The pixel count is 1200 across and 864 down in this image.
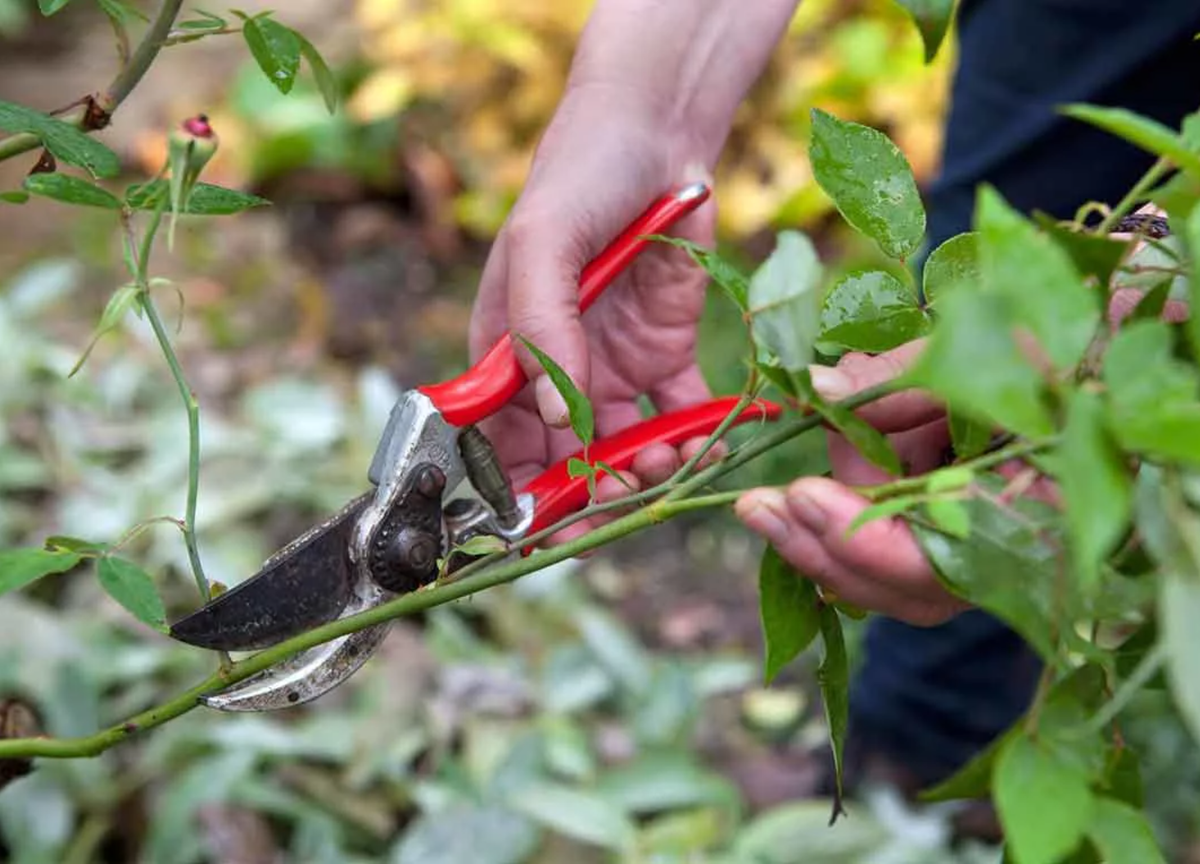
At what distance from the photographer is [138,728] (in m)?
0.79

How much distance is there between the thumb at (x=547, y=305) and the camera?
972 mm

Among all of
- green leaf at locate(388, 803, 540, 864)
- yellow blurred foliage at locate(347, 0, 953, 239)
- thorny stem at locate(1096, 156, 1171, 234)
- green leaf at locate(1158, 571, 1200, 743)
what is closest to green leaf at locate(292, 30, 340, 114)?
thorny stem at locate(1096, 156, 1171, 234)

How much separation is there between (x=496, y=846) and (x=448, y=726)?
9.6 inches

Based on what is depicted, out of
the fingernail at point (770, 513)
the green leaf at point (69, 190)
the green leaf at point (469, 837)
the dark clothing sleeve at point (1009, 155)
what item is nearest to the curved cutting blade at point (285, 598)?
the green leaf at point (69, 190)

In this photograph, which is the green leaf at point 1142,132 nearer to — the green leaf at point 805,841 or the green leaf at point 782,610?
the green leaf at point 782,610

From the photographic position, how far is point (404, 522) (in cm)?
95

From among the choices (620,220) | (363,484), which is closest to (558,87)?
(363,484)

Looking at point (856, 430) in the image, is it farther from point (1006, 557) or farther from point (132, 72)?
point (132, 72)

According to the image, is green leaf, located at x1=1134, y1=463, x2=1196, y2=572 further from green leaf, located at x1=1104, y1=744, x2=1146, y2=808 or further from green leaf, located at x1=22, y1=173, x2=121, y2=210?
green leaf, located at x1=22, y1=173, x2=121, y2=210

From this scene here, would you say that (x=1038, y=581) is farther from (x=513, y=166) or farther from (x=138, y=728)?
(x=513, y=166)

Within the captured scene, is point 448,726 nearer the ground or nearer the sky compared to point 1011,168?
nearer the ground

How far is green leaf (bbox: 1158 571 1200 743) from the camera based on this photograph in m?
0.44

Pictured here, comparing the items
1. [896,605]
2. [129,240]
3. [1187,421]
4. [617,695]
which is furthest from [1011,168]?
[1187,421]

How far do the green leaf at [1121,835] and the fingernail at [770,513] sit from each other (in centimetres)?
19
